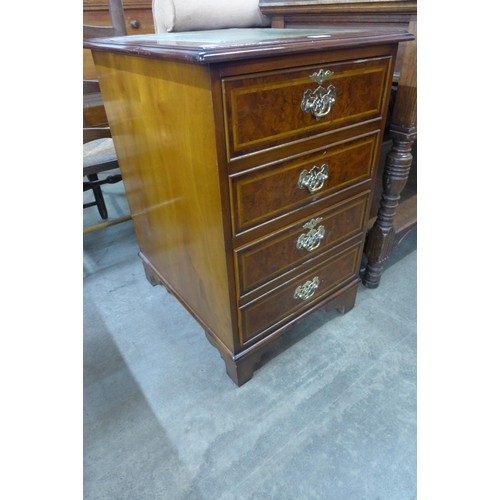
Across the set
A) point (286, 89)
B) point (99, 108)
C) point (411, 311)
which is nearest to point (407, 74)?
point (286, 89)

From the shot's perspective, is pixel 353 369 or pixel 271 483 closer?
pixel 271 483

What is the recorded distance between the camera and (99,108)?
1.80 m

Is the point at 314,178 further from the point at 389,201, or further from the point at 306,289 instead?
the point at 389,201

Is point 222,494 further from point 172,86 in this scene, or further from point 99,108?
point 99,108

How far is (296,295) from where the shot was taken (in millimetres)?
1079

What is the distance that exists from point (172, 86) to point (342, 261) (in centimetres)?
74

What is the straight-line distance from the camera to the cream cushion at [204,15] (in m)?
1.12

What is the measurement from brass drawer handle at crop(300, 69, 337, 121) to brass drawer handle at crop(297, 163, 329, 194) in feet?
0.42

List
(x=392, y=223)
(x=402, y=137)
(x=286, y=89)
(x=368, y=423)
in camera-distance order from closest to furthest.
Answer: (x=286, y=89) < (x=368, y=423) < (x=402, y=137) < (x=392, y=223)

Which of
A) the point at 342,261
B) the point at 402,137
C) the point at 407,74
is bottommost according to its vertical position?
the point at 342,261

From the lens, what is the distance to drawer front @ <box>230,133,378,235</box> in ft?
2.53

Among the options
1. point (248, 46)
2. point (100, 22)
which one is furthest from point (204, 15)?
point (100, 22)

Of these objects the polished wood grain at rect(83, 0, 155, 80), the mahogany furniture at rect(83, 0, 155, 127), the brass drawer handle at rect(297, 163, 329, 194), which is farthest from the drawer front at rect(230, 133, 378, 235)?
the polished wood grain at rect(83, 0, 155, 80)

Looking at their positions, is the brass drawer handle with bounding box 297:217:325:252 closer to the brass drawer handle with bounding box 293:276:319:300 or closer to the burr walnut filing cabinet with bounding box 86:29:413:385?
the burr walnut filing cabinet with bounding box 86:29:413:385
